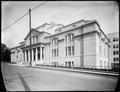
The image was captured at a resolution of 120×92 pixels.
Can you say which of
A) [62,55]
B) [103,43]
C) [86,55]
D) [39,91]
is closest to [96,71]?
[86,55]

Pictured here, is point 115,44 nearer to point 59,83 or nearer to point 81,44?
point 81,44

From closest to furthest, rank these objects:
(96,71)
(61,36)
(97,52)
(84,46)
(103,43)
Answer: (103,43), (97,52), (96,71), (84,46), (61,36)

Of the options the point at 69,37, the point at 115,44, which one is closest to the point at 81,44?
the point at 69,37

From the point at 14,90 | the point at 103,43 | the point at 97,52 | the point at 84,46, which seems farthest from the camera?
the point at 84,46

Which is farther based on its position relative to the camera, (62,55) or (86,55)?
(62,55)

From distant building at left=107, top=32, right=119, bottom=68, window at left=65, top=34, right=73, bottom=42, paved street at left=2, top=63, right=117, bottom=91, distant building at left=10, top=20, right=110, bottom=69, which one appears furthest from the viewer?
window at left=65, top=34, right=73, bottom=42

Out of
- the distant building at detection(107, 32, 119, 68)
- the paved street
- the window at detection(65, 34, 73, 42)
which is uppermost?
the window at detection(65, 34, 73, 42)

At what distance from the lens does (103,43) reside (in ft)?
13.4

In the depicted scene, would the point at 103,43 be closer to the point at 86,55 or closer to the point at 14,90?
the point at 86,55

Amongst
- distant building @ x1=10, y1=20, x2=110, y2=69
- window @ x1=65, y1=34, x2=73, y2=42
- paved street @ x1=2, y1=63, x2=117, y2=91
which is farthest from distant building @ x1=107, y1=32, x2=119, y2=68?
window @ x1=65, y1=34, x2=73, y2=42

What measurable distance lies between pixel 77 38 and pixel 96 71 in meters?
2.91

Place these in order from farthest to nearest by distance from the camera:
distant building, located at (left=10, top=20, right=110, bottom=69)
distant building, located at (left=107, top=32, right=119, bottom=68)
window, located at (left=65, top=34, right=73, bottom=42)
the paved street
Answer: window, located at (left=65, top=34, right=73, bottom=42) → distant building, located at (left=10, top=20, right=110, bottom=69) → the paved street → distant building, located at (left=107, top=32, right=119, bottom=68)

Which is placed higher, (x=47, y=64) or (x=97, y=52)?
(x=97, y=52)

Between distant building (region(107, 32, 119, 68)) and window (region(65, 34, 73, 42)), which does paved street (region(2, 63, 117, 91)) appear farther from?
window (region(65, 34, 73, 42))
